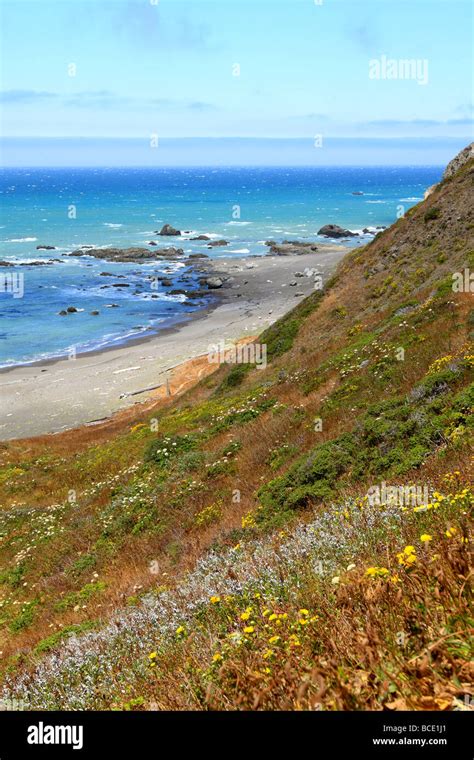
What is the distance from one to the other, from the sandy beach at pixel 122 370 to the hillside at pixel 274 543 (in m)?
13.6

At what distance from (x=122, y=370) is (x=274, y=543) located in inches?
1723

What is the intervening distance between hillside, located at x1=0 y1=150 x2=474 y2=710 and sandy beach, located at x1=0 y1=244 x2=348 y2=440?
13592mm

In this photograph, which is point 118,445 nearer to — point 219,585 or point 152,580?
point 152,580

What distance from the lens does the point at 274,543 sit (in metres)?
8.10

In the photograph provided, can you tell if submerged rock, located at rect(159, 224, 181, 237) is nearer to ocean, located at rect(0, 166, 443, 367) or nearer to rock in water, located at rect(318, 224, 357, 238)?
ocean, located at rect(0, 166, 443, 367)

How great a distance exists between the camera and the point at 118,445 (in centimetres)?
2467

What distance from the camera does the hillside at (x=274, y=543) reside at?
3789 mm

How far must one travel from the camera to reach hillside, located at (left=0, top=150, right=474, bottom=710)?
3.79 m

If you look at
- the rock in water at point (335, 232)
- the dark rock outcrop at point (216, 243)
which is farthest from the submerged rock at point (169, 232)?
the rock in water at point (335, 232)

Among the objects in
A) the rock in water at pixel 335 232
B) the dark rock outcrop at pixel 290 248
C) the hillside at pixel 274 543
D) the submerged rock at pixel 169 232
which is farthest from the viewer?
the submerged rock at pixel 169 232

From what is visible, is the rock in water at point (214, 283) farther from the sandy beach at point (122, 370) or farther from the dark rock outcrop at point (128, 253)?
the dark rock outcrop at point (128, 253)

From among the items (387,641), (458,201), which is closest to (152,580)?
(387,641)

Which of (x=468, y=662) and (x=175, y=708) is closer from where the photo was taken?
(x=468, y=662)
